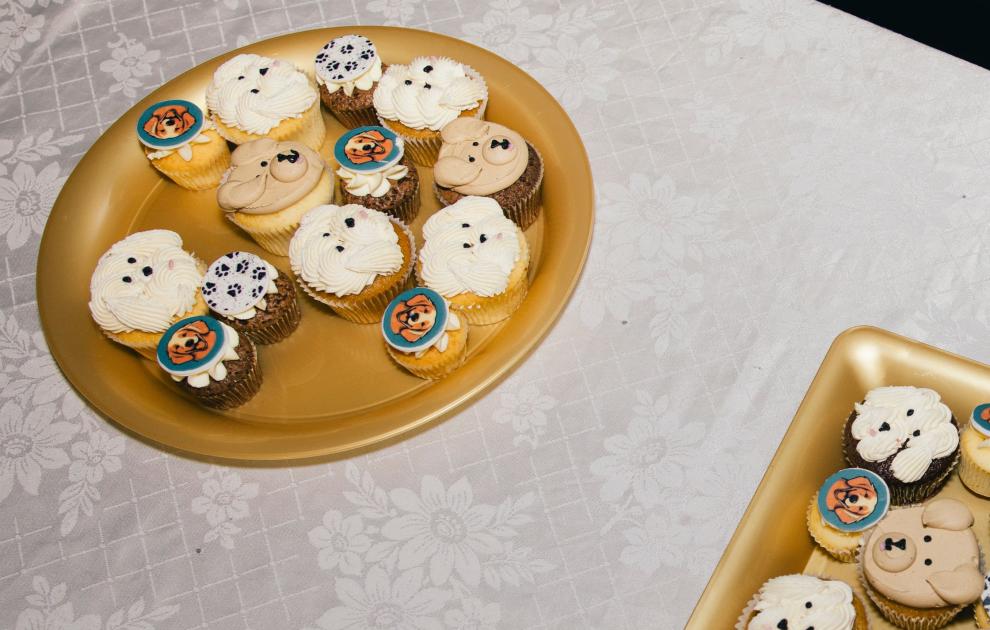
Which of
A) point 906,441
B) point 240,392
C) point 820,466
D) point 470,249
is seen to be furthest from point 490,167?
point 906,441

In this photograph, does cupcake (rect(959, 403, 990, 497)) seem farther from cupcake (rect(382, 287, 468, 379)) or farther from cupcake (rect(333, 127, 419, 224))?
cupcake (rect(333, 127, 419, 224))

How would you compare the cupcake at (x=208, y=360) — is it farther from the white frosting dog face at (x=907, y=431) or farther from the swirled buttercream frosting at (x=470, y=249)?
the white frosting dog face at (x=907, y=431)

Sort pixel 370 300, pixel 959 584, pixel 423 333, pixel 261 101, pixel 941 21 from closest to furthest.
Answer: pixel 959 584
pixel 423 333
pixel 370 300
pixel 261 101
pixel 941 21

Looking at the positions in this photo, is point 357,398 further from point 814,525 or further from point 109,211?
point 814,525

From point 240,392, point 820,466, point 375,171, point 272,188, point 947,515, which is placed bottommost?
point 240,392

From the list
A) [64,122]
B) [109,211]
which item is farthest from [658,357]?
[64,122]

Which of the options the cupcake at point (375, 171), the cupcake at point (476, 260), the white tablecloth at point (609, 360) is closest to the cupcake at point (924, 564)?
the white tablecloth at point (609, 360)

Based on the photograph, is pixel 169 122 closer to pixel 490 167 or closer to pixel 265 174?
pixel 265 174
